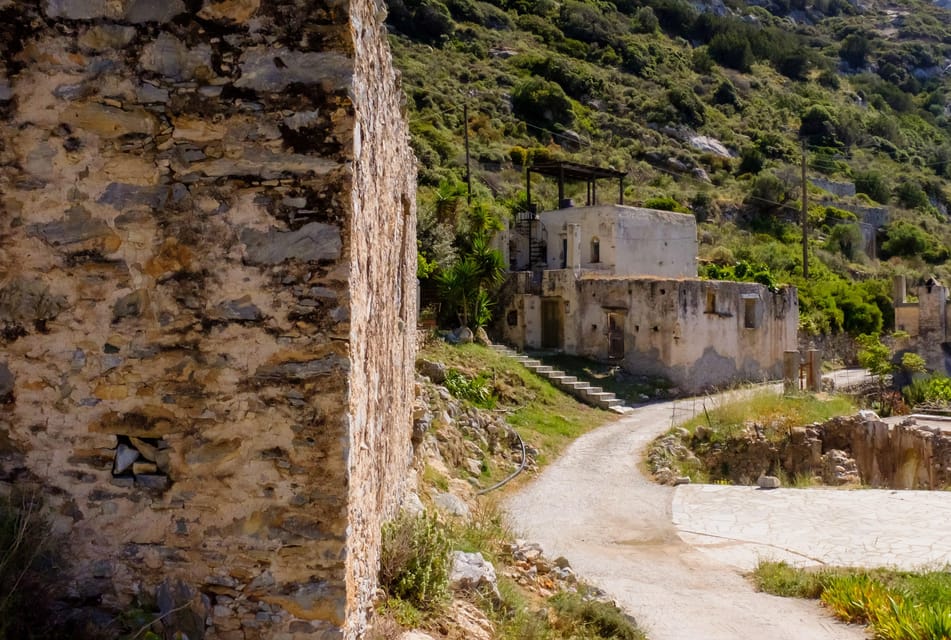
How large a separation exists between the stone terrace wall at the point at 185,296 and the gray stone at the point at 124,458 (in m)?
0.01

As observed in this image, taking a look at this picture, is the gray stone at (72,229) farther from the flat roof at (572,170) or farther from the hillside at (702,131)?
the flat roof at (572,170)

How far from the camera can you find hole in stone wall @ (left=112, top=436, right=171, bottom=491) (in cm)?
374

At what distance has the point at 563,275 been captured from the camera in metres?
22.8

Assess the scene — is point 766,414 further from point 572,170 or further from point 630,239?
point 572,170

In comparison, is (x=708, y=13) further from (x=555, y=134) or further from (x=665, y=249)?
(x=665, y=249)

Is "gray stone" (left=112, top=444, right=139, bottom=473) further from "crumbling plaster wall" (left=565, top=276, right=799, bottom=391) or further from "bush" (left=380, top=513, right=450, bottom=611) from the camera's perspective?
"crumbling plaster wall" (left=565, top=276, right=799, bottom=391)

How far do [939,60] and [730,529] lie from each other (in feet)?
341

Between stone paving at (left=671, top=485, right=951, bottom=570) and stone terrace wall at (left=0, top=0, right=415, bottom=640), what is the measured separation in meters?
6.48

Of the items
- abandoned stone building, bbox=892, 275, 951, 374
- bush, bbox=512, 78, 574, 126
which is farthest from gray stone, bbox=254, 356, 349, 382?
bush, bbox=512, 78, 574, 126

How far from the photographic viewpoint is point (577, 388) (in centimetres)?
1903

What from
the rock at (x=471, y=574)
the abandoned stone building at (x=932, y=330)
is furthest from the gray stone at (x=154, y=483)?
the abandoned stone building at (x=932, y=330)

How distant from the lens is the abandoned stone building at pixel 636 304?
2141cm

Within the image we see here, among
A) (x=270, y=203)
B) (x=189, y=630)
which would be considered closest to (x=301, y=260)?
(x=270, y=203)

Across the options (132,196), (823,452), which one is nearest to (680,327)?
(823,452)
